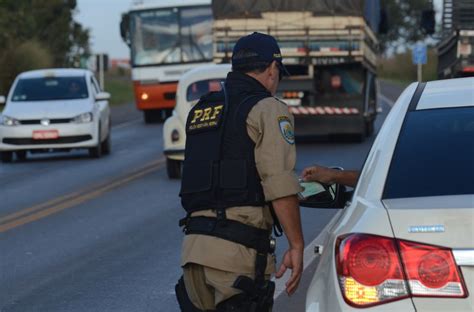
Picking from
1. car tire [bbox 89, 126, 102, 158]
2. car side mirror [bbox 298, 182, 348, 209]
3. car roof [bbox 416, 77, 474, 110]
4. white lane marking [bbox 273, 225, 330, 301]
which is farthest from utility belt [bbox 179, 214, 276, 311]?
car tire [bbox 89, 126, 102, 158]

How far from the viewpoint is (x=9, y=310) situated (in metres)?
8.45

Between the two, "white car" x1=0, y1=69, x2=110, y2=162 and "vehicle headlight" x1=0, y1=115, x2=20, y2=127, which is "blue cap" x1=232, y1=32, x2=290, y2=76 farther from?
"vehicle headlight" x1=0, y1=115, x2=20, y2=127

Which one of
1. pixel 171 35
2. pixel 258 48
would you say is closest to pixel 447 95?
pixel 258 48

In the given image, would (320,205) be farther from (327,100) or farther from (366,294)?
(327,100)

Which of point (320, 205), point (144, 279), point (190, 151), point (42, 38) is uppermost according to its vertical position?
point (190, 151)

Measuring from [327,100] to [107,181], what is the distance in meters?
7.44

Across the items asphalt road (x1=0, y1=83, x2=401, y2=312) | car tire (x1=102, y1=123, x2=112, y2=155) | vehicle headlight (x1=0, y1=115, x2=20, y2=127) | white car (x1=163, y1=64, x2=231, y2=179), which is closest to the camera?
asphalt road (x1=0, y1=83, x2=401, y2=312)

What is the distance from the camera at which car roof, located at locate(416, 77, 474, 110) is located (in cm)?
499

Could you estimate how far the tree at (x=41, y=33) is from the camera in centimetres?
4988

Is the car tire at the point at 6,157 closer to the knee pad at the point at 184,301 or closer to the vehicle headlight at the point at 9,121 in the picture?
the vehicle headlight at the point at 9,121

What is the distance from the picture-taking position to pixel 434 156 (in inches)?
180

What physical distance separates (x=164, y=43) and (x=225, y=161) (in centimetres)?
3056

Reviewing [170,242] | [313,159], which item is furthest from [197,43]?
[170,242]

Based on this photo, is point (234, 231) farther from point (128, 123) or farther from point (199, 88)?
point (128, 123)
